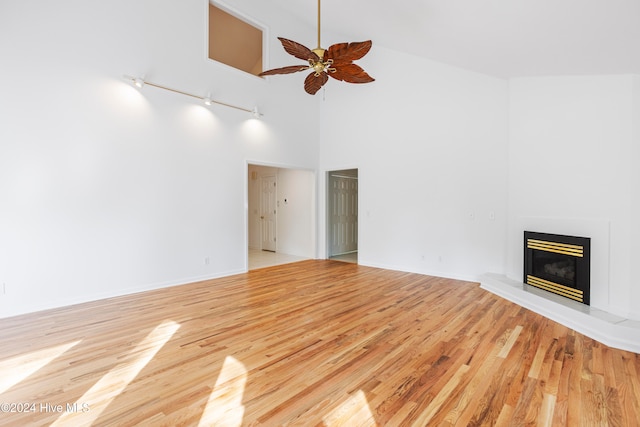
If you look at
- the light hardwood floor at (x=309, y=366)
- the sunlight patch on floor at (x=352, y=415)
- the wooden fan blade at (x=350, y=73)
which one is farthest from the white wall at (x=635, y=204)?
the sunlight patch on floor at (x=352, y=415)

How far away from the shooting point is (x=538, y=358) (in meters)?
2.44

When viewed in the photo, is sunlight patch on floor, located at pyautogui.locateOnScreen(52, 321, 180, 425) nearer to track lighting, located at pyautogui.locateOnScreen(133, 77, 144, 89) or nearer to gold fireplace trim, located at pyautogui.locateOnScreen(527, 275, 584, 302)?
track lighting, located at pyautogui.locateOnScreen(133, 77, 144, 89)

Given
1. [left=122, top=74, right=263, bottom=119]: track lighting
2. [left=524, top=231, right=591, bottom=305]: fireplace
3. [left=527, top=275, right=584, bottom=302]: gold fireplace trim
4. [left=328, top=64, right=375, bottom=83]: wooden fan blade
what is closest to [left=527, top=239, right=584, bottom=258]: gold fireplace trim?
[left=524, top=231, right=591, bottom=305]: fireplace

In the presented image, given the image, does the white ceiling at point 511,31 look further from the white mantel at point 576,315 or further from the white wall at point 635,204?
the white mantel at point 576,315

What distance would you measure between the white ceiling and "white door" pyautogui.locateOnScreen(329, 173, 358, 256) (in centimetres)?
325

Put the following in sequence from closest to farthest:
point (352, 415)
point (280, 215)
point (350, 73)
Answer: point (352, 415), point (350, 73), point (280, 215)

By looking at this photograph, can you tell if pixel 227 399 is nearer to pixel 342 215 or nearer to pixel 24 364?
pixel 24 364

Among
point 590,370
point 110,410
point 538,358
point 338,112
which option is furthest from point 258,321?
point 338,112

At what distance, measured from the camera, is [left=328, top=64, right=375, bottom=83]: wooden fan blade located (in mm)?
3236

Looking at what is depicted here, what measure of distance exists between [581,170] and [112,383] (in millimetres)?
5055

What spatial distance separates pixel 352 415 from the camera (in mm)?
1754

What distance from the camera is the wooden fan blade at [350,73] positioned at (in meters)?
3.24

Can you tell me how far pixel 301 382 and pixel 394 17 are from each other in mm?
4591

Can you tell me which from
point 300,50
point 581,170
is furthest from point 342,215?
point 300,50
